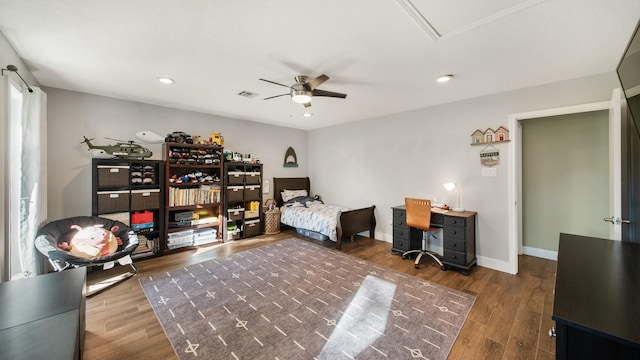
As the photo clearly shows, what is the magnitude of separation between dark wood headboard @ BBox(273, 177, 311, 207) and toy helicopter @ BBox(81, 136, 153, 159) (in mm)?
2570

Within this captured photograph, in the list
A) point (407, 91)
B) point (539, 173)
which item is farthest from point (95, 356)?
point (539, 173)

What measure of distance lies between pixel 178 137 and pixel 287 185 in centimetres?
253

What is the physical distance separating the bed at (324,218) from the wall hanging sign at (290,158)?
1.29 ft

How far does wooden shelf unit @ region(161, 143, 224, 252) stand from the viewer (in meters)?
4.00

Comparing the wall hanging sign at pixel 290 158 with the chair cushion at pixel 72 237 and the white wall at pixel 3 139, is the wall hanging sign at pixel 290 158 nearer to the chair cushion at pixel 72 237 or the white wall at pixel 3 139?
the chair cushion at pixel 72 237

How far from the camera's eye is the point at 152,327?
2.11 m

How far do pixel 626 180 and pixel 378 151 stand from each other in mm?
3099

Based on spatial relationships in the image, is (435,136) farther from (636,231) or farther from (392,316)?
(392,316)

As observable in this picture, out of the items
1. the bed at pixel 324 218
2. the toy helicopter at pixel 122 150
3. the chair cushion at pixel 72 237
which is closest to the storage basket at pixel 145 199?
A: the chair cushion at pixel 72 237

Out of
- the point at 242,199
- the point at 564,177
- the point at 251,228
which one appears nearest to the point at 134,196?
the point at 242,199

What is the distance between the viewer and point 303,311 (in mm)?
2350

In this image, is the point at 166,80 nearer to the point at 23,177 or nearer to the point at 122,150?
the point at 122,150

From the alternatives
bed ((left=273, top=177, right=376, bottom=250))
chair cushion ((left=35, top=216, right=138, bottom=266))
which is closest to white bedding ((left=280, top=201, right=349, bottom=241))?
bed ((left=273, top=177, right=376, bottom=250))

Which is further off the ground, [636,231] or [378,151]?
[378,151]
